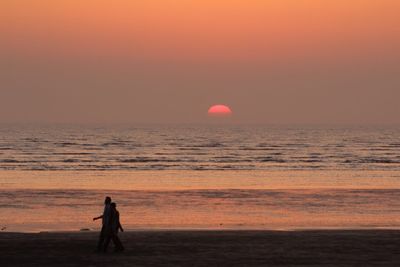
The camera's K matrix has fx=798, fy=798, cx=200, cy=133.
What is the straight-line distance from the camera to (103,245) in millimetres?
25922

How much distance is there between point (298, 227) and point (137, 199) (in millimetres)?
14864

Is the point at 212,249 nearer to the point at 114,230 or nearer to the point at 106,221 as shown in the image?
the point at 114,230

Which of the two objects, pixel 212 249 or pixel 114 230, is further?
pixel 212 249

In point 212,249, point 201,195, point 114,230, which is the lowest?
point 212,249

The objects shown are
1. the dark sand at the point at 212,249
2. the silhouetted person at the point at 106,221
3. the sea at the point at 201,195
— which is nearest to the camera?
the dark sand at the point at 212,249

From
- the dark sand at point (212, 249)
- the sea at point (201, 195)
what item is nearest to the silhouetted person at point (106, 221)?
the dark sand at point (212, 249)

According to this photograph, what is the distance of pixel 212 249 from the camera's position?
26.1 m

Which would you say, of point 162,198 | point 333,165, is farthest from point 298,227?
point 333,165

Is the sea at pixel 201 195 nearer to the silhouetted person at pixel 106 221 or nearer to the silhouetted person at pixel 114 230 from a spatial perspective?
the silhouetted person at pixel 114 230

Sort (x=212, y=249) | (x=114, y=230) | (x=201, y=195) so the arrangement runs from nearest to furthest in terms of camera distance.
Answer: (x=114, y=230) < (x=212, y=249) < (x=201, y=195)

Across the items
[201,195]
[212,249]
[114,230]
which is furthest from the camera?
[201,195]

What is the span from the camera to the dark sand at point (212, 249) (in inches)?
936

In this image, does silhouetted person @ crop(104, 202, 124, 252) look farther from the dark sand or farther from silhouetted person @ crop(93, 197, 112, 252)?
the dark sand

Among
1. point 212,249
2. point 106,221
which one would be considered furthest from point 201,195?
point 106,221
